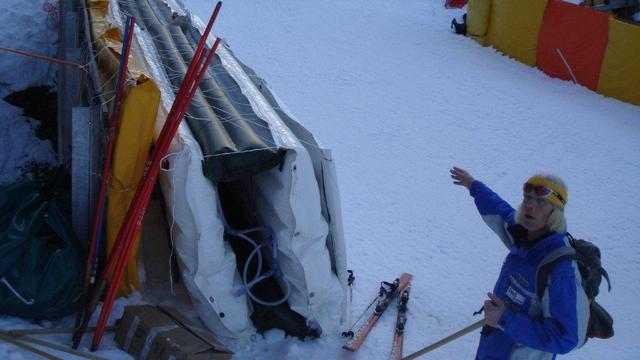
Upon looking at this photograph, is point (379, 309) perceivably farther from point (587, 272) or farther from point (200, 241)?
point (587, 272)

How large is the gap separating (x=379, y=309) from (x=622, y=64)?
8.73 m

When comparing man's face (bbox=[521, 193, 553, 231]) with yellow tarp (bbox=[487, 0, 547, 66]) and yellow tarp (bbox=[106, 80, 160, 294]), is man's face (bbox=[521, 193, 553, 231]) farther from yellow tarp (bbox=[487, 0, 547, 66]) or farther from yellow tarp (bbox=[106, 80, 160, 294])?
yellow tarp (bbox=[487, 0, 547, 66])

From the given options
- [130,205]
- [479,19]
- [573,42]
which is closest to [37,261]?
[130,205]

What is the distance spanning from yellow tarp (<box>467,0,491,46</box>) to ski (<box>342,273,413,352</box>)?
9.50 metres

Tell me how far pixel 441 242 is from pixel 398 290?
156cm

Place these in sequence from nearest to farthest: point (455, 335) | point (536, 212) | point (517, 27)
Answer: point (536, 212) → point (455, 335) → point (517, 27)

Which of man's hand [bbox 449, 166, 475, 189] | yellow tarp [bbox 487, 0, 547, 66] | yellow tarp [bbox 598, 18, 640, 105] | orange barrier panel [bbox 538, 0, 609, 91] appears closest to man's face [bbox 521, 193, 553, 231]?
man's hand [bbox 449, 166, 475, 189]

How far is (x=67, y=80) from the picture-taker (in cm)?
630

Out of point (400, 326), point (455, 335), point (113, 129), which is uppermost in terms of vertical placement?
point (113, 129)

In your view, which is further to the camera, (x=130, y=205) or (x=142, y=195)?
(x=130, y=205)

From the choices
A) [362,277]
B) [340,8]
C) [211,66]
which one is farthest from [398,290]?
[340,8]

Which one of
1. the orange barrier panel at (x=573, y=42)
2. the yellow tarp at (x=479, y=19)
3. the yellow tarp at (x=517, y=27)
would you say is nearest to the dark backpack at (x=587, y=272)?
the orange barrier panel at (x=573, y=42)

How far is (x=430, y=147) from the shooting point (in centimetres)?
955

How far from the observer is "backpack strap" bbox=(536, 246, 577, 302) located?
3250 mm
